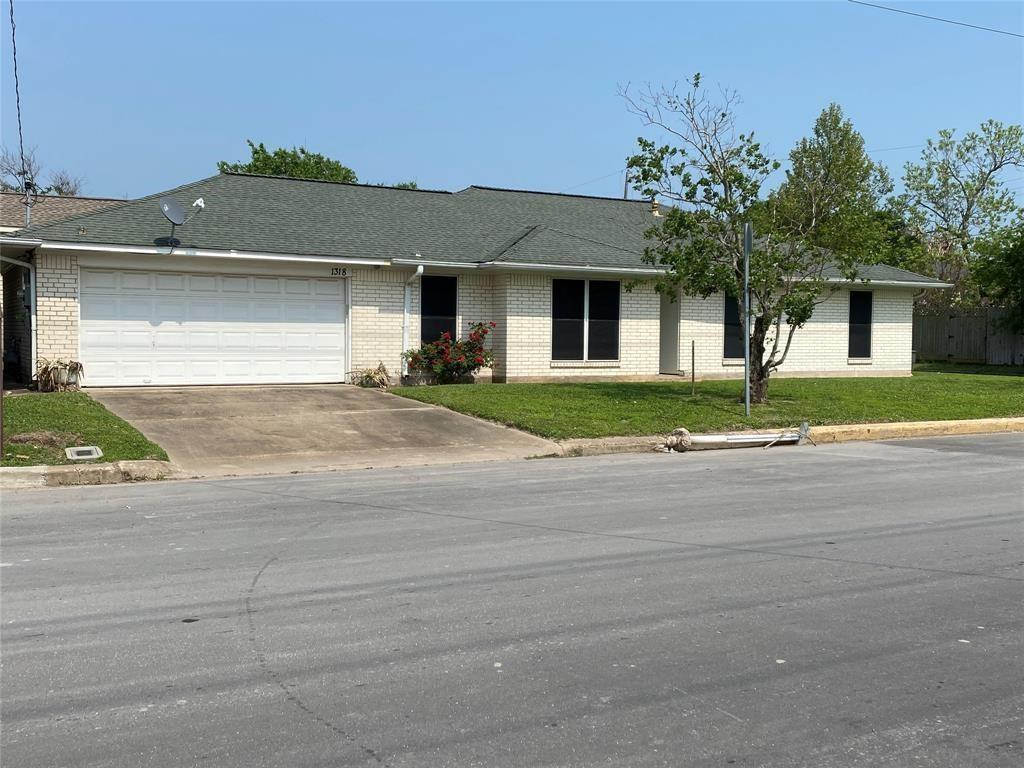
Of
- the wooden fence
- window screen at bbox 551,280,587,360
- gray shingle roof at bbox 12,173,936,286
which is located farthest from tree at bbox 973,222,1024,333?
window screen at bbox 551,280,587,360

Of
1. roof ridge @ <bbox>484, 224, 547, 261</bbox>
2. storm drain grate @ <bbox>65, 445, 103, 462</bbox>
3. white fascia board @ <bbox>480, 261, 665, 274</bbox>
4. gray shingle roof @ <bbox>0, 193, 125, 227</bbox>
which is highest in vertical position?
gray shingle roof @ <bbox>0, 193, 125, 227</bbox>

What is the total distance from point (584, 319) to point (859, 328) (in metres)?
8.78

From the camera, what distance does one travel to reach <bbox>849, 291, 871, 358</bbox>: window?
87.6 ft

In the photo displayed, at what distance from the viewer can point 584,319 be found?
2264 cm

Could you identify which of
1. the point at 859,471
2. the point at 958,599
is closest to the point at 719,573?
the point at 958,599

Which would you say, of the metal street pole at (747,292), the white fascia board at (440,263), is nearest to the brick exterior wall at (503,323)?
the white fascia board at (440,263)

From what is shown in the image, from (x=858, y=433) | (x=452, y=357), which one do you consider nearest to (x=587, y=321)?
(x=452, y=357)

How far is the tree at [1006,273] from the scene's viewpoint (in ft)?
111

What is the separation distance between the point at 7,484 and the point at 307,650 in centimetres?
701

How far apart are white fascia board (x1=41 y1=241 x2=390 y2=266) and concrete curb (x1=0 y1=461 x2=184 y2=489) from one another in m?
7.66

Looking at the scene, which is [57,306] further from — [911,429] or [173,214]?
[911,429]

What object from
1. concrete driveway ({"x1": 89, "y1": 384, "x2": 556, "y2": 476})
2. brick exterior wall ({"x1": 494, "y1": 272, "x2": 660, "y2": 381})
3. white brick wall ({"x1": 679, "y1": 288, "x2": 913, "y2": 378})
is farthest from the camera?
white brick wall ({"x1": 679, "y1": 288, "x2": 913, "y2": 378})

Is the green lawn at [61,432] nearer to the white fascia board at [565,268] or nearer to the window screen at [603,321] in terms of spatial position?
the white fascia board at [565,268]

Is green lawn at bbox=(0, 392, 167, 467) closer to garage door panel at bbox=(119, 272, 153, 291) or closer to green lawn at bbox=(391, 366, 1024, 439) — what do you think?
garage door panel at bbox=(119, 272, 153, 291)
